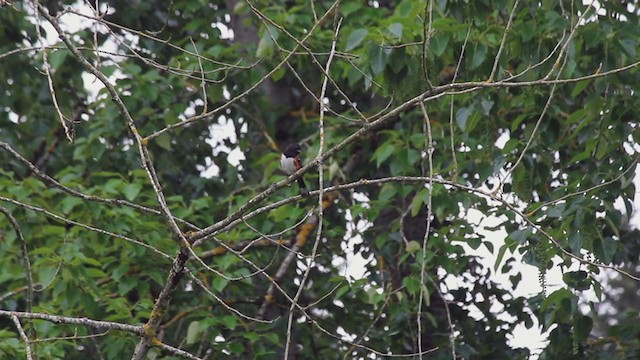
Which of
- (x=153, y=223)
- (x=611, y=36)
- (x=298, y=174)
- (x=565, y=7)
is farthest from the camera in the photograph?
(x=153, y=223)

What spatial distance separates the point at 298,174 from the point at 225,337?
9.61ft

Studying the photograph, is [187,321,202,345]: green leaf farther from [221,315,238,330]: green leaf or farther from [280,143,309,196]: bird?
[280,143,309,196]: bird

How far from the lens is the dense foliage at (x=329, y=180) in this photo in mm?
4977

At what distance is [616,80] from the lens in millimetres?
5215

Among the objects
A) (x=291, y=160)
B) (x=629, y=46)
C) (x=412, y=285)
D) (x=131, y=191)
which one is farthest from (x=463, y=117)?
(x=131, y=191)

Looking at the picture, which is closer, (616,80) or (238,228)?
(616,80)

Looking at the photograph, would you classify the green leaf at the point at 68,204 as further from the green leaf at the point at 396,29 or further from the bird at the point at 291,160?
the green leaf at the point at 396,29

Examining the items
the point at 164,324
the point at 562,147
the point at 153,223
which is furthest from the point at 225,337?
the point at 562,147

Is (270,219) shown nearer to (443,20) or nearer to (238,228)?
(238,228)

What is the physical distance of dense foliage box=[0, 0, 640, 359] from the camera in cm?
498

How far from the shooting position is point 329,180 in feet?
21.5

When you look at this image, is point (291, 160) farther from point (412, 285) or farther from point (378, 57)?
point (378, 57)

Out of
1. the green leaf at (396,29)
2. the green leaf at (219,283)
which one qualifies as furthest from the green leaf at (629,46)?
the green leaf at (219,283)

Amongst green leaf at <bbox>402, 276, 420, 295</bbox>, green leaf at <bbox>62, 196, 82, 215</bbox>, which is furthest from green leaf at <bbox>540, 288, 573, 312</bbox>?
green leaf at <bbox>62, 196, 82, 215</bbox>
